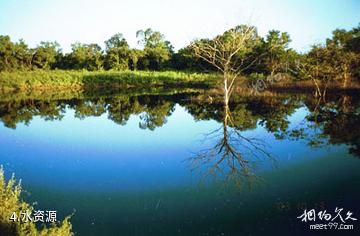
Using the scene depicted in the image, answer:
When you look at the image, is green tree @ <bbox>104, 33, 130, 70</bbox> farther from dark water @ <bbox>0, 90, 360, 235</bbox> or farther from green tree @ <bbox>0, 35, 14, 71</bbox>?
dark water @ <bbox>0, 90, 360, 235</bbox>

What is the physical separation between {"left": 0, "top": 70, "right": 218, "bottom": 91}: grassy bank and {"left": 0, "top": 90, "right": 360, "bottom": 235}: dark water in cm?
2827

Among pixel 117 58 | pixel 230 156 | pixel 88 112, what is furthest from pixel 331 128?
pixel 117 58

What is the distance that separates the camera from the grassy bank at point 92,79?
46.8 metres

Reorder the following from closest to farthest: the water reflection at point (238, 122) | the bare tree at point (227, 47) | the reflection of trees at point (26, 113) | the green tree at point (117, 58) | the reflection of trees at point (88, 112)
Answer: the water reflection at point (238, 122) < the reflection of trees at point (88, 112) < the reflection of trees at point (26, 113) < the bare tree at point (227, 47) < the green tree at point (117, 58)

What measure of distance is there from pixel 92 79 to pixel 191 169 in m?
43.9

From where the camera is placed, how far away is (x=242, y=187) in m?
9.25

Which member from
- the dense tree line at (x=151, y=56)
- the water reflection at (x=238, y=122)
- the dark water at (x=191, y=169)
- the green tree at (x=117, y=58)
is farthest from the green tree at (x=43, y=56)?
the dark water at (x=191, y=169)

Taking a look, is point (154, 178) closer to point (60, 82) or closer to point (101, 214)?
point (101, 214)

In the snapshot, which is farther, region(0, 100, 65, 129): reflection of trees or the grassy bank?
the grassy bank

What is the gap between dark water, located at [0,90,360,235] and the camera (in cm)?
743

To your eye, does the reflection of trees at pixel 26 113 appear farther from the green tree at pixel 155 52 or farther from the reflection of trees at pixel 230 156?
the green tree at pixel 155 52

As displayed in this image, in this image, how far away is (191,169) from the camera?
11.2m

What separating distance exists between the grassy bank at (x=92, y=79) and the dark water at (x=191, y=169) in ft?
92.8

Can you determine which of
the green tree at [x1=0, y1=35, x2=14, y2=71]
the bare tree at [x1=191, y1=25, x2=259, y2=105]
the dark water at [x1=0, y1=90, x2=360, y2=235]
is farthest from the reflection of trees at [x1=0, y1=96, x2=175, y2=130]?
the green tree at [x1=0, y1=35, x2=14, y2=71]
